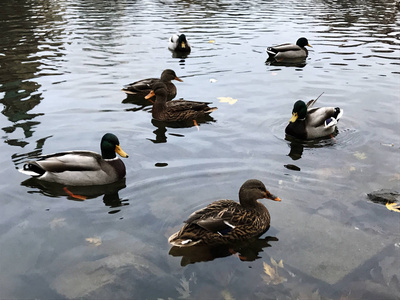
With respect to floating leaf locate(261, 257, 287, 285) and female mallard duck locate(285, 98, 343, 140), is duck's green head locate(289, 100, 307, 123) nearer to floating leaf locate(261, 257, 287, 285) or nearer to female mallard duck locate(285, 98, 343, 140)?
female mallard duck locate(285, 98, 343, 140)

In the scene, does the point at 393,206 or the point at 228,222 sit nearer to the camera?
the point at 228,222

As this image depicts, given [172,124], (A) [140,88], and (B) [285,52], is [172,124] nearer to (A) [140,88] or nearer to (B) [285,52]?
(A) [140,88]

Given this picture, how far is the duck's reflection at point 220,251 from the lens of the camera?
510cm

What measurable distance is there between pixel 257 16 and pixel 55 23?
10.8 m

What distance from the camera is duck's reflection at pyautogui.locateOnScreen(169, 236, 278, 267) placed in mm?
5098

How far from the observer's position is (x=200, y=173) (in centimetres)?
697

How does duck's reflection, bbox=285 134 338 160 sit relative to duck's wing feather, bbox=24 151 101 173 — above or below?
below

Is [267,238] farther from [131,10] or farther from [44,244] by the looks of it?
[131,10]

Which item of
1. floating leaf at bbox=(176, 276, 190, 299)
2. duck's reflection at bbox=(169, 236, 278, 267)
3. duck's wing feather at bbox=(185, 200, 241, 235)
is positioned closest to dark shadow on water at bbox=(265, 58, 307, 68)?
duck's wing feather at bbox=(185, 200, 241, 235)

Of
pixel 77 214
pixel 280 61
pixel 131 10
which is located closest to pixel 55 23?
pixel 131 10

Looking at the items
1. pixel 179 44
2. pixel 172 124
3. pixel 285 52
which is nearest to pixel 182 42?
pixel 179 44

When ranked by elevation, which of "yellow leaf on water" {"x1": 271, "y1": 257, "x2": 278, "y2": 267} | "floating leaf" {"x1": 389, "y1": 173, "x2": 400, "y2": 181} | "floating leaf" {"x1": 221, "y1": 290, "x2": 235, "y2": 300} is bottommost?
"yellow leaf on water" {"x1": 271, "y1": 257, "x2": 278, "y2": 267}

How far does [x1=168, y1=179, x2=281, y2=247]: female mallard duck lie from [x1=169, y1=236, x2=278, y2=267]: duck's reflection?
0.25ft

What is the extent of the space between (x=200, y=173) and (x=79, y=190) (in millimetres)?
1891
